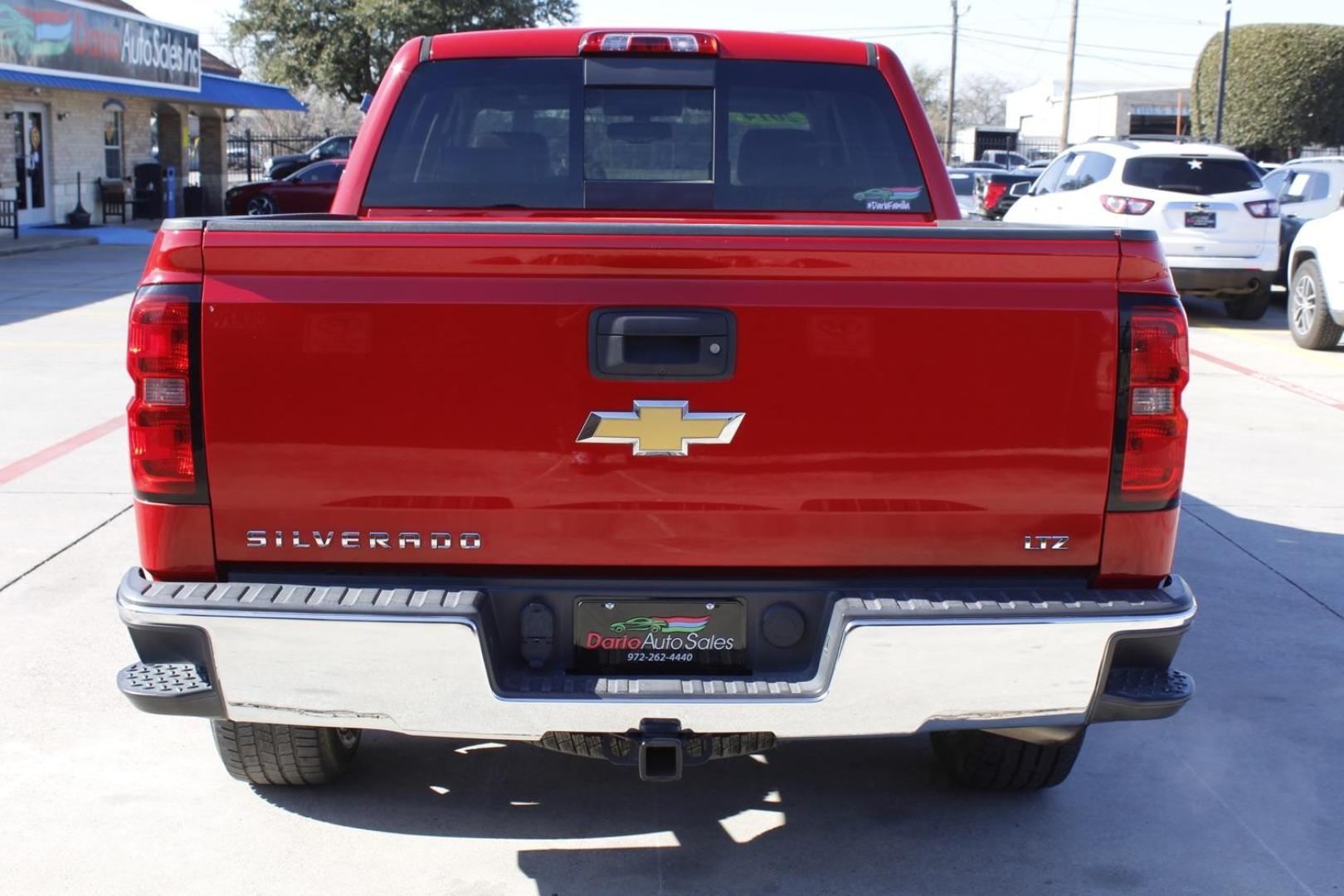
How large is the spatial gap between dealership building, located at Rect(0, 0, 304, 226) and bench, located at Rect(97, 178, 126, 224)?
31 millimetres

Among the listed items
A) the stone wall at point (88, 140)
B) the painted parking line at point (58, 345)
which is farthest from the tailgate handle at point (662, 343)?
the stone wall at point (88, 140)

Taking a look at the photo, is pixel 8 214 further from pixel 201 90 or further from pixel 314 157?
pixel 314 157

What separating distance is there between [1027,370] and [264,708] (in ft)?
5.98

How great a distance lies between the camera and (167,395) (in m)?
3.08

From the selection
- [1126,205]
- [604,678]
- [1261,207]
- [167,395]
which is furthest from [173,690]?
[1261,207]

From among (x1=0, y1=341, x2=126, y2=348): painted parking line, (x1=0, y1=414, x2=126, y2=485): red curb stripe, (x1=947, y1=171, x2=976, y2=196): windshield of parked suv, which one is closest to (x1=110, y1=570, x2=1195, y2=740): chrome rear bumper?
(x1=0, y1=414, x2=126, y2=485): red curb stripe

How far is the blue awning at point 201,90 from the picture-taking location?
23.3 m

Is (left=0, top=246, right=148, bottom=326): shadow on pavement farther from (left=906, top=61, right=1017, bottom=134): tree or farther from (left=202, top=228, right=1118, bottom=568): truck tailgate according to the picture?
(left=906, top=61, right=1017, bottom=134): tree

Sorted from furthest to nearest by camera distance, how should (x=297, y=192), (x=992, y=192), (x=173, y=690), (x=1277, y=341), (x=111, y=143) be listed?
(x=111, y=143), (x=297, y=192), (x=992, y=192), (x=1277, y=341), (x=173, y=690)

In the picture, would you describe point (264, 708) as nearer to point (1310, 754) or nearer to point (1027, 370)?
point (1027, 370)

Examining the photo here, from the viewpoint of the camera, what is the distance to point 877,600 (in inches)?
124

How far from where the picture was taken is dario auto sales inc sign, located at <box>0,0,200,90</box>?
74.0 feet

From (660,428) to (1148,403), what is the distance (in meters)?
1.07

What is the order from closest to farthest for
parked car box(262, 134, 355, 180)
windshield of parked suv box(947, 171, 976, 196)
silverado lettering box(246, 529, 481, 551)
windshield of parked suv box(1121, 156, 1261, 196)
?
silverado lettering box(246, 529, 481, 551), windshield of parked suv box(1121, 156, 1261, 196), windshield of parked suv box(947, 171, 976, 196), parked car box(262, 134, 355, 180)
